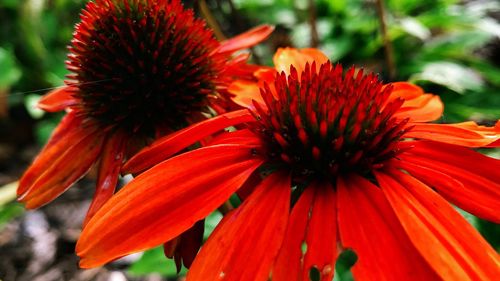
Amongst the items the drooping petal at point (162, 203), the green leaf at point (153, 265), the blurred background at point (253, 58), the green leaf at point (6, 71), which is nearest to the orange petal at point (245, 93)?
the drooping petal at point (162, 203)

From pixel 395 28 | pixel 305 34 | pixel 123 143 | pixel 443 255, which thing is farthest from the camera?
pixel 305 34

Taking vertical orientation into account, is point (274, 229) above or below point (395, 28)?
above

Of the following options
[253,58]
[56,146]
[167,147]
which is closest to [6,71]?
[253,58]

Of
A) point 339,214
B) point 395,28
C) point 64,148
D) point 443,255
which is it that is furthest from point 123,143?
point 395,28

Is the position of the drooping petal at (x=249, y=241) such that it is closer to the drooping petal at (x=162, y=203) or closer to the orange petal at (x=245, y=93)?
the drooping petal at (x=162, y=203)

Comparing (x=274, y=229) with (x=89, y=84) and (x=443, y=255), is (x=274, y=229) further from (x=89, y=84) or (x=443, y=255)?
(x=89, y=84)

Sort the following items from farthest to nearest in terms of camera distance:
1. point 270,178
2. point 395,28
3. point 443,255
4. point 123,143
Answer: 1. point 395,28
2. point 123,143
3. point 270,178
4. point 443,255
